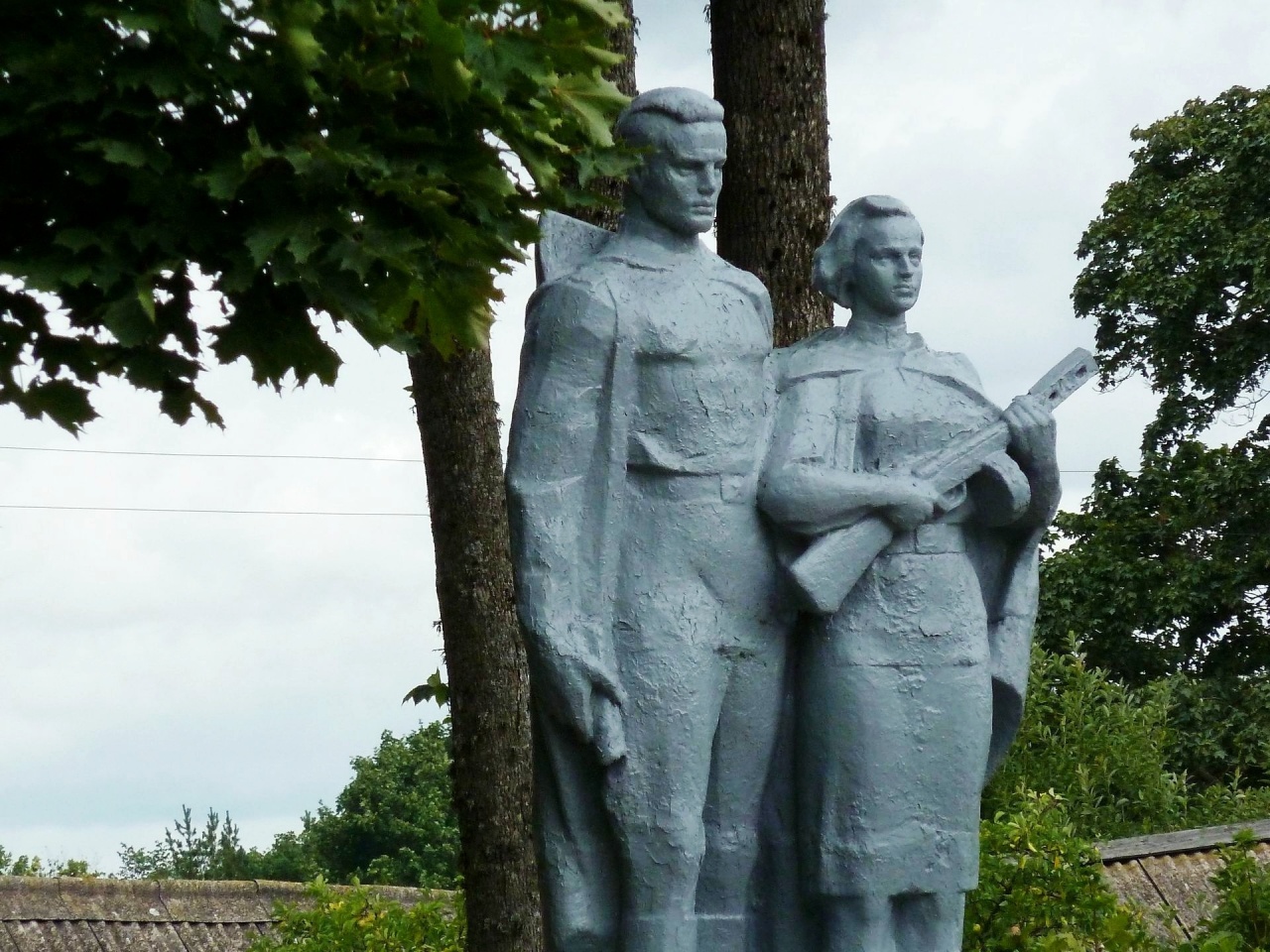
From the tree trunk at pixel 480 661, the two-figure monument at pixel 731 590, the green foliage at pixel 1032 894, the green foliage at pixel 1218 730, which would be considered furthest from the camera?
the green foliage at pixel 1218 730

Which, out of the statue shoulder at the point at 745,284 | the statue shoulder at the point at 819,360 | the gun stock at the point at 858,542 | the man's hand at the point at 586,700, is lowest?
the man's hand at the point at 586,700

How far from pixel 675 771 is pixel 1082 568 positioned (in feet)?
45.4

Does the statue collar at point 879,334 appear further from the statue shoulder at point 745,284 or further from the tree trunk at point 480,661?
the tree trunk at point 480,661

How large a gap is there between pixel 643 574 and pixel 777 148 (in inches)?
154

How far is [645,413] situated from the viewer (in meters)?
5.87

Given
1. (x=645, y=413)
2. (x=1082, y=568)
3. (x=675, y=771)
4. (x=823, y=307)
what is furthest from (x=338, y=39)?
(x=1082, y=568)

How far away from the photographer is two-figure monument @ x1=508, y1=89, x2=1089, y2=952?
577 cm

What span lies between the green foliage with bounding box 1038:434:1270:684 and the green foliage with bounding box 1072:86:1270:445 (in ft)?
2.32

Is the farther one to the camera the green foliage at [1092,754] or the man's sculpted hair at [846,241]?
the green foliage at [1092,754]

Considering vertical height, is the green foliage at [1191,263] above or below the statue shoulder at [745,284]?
above

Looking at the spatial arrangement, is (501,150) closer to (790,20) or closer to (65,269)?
(65,269)

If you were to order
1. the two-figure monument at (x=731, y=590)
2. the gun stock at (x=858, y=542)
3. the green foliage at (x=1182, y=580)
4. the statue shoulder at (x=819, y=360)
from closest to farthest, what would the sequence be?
the two-figure monument at (x=731, y=590), the gun stock at (x=858, y=542), the statue shoulder at (x=819, y=360), the green foliage at (x=1182, y=580)

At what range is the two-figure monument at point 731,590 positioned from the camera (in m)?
5.77

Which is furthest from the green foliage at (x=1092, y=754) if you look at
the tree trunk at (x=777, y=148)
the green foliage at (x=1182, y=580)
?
the tree trunk at (x=777, y=148)
